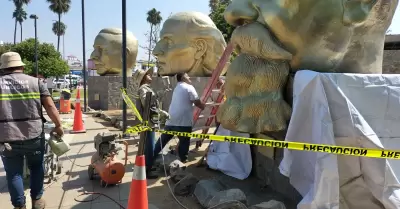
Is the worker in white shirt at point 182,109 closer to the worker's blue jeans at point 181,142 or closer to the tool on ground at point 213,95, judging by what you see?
the worker's blue jeans at point 181,142

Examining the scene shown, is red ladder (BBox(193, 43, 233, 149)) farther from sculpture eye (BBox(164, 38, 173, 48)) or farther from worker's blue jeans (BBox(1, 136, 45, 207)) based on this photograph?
worker's blue jeans (BBox(1, 136, 45, 207))

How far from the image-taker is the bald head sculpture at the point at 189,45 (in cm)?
895

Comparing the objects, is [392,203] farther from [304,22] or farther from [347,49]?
[304,22]

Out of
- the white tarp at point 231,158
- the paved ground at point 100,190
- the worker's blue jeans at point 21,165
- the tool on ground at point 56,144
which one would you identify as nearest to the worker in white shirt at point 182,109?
the white tarp at point 231,158

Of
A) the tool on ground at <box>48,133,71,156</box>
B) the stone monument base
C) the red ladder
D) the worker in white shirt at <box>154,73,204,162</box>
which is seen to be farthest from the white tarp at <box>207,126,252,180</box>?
the stone monument base

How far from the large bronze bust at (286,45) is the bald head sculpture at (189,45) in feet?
16.2

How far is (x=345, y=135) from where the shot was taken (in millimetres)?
3279

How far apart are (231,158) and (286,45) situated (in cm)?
215

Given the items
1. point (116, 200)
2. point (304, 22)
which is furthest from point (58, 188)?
point (304, 22)

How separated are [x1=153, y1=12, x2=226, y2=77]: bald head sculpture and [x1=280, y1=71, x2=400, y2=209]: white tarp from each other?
5851mm

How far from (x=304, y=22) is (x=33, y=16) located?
2050 centimetres

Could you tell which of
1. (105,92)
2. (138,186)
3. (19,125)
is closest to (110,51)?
(105,92)

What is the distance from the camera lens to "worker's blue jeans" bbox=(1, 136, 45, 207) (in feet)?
11.9

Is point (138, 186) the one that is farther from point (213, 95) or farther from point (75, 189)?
point (213, 95)
